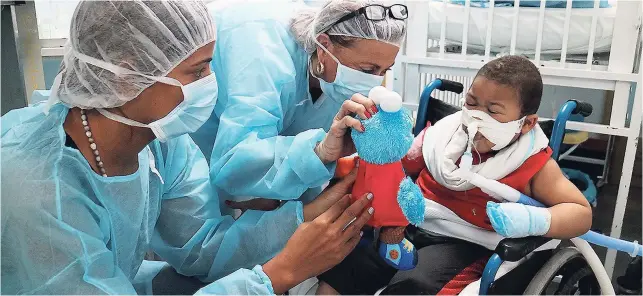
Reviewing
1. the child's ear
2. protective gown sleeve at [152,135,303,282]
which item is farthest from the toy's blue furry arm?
the child's ear

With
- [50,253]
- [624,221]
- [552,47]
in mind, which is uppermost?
[552,47]

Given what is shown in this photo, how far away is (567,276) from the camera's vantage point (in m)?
1.72

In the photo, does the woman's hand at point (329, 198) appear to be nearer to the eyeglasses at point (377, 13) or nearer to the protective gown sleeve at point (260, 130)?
the protective gown sleeve at point (260, 130)

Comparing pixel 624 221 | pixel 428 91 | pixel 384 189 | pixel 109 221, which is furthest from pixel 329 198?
pixel 624 221

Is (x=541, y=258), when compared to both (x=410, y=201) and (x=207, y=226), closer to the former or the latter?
(x=410, y=201)

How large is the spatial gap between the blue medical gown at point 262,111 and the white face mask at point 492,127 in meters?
0.41

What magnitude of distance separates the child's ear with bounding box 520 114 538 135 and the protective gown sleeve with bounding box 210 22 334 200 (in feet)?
2.17

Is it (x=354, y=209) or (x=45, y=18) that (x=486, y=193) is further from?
(x=45, y=18)

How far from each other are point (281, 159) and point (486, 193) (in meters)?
0.66

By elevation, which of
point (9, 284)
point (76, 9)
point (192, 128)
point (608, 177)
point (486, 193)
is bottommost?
point (608, 177)

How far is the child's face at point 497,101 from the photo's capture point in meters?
1.57

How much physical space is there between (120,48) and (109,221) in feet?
1.21

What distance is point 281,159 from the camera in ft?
4.55

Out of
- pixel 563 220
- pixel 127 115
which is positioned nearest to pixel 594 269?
pixel 563 220
